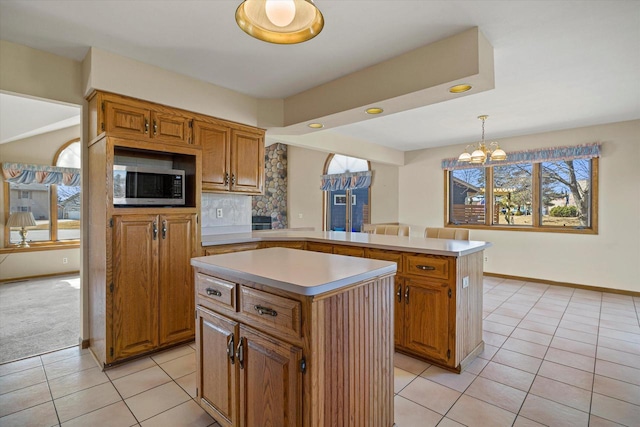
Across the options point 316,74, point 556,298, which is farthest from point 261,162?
point 556,298

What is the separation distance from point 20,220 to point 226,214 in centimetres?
415

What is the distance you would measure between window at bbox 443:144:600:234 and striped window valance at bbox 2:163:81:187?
707 centimetres

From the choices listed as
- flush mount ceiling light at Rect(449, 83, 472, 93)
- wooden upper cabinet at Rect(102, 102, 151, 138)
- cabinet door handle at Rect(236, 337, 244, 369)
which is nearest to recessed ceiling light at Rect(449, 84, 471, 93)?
flush mount ceiling light at Rect(449, 83, 472, 93)

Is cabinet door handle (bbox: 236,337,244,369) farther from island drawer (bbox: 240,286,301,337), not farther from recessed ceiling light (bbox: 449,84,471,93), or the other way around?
recessed ceiling light (bbox: 449,84,471,93)

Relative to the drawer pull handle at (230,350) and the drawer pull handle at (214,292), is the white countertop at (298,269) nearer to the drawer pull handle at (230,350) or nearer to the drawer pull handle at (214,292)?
the drawer pull handle at (214,292)

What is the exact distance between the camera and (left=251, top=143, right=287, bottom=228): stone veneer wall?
790 cm

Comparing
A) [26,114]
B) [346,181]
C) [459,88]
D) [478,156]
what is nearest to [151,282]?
[459,88]

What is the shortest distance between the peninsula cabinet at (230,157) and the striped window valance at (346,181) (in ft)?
12.3

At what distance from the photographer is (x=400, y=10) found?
1952mm

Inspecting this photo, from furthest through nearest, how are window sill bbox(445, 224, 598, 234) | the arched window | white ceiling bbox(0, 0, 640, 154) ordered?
the arched window, window sill bbox(445, 224, 598, 234), white ceiling bbox(0, 0, 640, 154)

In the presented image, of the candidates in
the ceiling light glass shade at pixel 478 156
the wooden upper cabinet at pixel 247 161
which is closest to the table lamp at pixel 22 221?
the wooden upper cabinet at pixel 247 161

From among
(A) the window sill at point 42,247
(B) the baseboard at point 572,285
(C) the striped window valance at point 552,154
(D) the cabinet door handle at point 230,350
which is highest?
(C) the striped window valance at point 552,154

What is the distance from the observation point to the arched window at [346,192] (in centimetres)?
722

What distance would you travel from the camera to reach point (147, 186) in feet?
8.86
